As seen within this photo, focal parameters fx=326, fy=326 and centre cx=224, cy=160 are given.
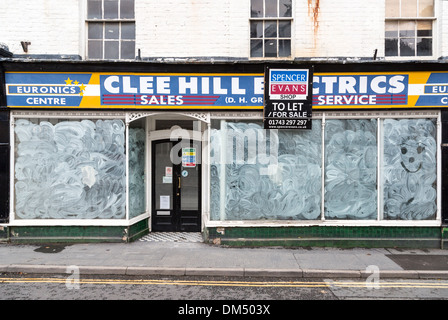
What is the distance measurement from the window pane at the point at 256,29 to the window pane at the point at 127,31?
316 centimetres

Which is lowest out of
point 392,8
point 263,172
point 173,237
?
point 173,237

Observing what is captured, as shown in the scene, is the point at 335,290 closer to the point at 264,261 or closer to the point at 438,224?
the point at 264,261

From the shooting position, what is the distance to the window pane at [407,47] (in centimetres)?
858

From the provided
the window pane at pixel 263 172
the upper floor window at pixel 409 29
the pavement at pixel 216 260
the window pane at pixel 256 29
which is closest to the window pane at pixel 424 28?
the upper floor window at pixel 409 29

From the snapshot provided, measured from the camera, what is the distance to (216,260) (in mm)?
6941

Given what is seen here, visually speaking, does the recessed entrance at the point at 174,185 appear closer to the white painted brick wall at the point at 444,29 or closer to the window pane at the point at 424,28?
the window pane at the point at 424,28

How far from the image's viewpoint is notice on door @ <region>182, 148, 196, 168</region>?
968 cm

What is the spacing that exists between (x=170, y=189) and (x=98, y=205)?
7.05 ft

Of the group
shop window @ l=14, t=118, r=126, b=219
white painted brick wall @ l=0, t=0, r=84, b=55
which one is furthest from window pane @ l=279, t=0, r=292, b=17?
white painted brick wall @ l=0, t=0, r=84, b=55

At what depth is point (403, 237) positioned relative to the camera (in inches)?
319

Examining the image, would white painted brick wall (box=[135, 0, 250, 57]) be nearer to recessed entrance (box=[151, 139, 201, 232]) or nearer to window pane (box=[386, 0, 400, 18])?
recessed entrance (box=[151, 139, 201, 232])

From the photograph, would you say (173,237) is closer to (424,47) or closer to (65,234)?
(65,234)

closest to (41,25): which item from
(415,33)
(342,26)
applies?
(342,26)

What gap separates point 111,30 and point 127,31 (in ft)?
1.46
